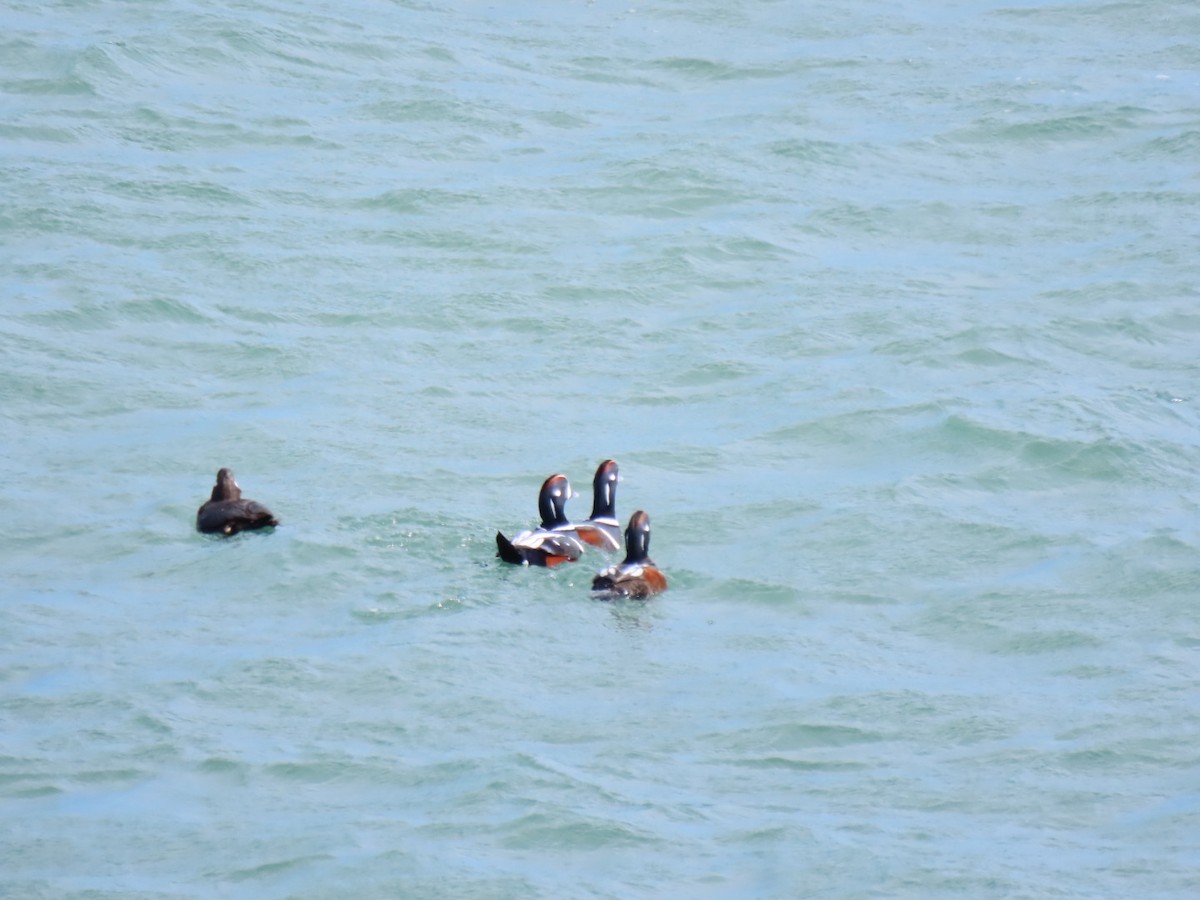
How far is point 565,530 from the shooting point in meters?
12.9

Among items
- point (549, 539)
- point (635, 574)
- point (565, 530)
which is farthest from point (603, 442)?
point (635, 574)

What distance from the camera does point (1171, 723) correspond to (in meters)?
10.7

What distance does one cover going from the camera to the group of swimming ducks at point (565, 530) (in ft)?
39.7

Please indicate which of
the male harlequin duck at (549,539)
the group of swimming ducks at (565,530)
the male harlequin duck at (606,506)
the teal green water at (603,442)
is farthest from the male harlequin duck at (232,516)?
the male harlequin duck at (606,506)

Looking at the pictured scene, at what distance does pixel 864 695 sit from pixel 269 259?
956 cm

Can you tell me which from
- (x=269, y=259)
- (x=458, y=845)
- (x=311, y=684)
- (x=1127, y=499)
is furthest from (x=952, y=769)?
(x=269, y=259)

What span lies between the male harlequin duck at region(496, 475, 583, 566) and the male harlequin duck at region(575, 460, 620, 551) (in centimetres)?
40

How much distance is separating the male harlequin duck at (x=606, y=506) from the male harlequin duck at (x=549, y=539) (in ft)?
1.31

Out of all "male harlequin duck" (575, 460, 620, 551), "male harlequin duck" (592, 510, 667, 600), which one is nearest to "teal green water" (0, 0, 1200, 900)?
"male harlequin duck" (592, 510, 667, 600)

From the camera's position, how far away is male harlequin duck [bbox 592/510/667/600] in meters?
12.0

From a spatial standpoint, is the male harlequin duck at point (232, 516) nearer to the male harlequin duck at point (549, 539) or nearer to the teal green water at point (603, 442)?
the teal green water at point (603, 442)

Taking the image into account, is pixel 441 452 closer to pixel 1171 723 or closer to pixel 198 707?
pixel 198 707

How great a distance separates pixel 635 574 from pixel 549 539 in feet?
2.39

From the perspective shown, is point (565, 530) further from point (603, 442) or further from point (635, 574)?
point (603, 442)
